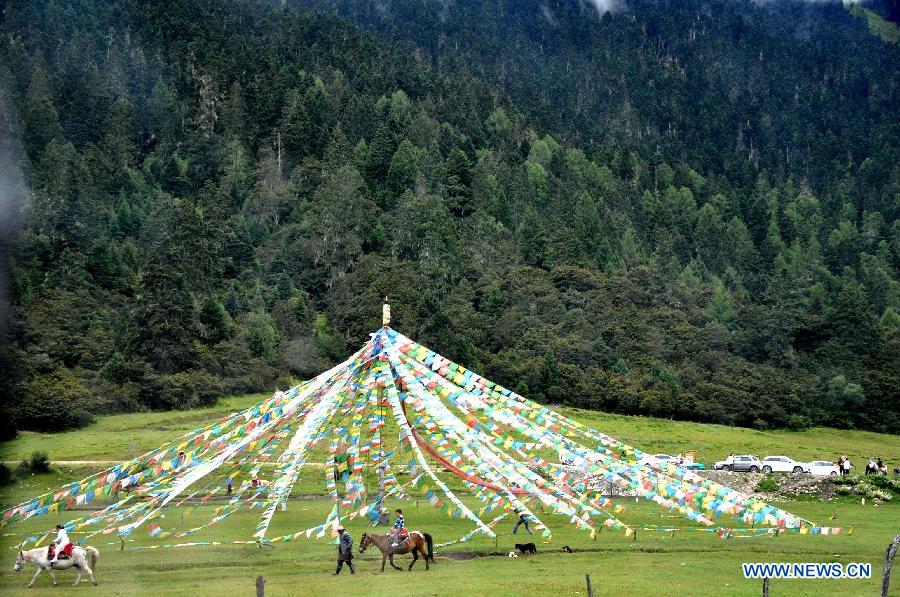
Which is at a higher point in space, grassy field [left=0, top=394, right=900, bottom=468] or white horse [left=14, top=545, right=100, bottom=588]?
white horse [left=14, top=545, right=100, bottom=588]

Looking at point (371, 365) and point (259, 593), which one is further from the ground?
point (371, 365)

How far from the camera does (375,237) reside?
11588cm

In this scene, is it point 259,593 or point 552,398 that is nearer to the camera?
point 259,593

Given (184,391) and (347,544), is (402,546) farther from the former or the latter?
(184,391)

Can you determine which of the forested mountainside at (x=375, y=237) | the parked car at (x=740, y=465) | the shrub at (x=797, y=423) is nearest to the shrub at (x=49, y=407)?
the forested mountainside at (x=375, y=237)

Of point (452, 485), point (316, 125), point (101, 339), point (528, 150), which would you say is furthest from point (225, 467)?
point (528, 150)

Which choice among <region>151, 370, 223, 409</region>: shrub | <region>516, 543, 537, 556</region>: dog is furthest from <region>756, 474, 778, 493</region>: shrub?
<region>151, 370, 223, 409</region>: shrub

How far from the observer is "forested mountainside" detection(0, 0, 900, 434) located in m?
81.1

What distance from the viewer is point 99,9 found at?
14825cm

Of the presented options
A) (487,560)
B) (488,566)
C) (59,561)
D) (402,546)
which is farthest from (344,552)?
(59,561)

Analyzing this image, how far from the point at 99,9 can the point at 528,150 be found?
58351mm

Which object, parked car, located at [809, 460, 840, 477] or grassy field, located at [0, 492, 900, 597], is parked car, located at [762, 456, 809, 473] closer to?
parked car, located at [809, 460, 840, 477]

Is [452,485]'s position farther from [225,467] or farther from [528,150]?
[528,150]

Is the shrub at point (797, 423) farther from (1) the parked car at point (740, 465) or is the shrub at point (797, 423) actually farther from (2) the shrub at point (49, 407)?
(2) the shrub at point (49, 407)
